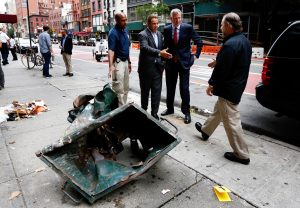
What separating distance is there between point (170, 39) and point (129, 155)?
2346 mm

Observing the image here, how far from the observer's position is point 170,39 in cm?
509

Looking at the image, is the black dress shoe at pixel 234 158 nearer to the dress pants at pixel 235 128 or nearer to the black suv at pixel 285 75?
the dress pants at pixel 235 128

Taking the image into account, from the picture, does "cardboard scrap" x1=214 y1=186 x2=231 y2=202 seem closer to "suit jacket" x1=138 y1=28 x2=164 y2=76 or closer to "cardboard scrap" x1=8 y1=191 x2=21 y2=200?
"cardboard scrap" x1=8 y1=191 x2=21 y2=200

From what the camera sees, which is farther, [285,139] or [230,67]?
[285,139]

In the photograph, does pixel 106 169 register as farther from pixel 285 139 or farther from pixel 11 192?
pixel 285 139

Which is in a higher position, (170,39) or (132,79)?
(170,39)

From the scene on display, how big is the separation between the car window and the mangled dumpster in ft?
7.81

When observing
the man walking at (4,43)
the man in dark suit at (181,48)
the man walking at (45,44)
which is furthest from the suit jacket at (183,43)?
the man walking at (4,43)

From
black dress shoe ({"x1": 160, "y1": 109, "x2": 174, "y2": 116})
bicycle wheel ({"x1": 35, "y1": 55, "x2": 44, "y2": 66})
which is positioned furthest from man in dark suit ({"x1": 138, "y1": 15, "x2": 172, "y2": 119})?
bicycle wheel ({"x1": 35, "y1": 55, "x2": 44, "y2": 66})

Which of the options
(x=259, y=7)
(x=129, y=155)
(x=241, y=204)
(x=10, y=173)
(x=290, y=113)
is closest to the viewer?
(x=241, y=204)

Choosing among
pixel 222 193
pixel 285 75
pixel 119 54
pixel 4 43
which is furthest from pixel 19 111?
pixel 4 43

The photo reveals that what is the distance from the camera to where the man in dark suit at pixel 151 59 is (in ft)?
16.1

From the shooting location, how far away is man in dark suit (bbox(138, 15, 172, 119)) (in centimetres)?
490

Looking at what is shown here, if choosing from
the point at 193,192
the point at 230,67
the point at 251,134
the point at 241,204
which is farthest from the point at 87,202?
the point at 251,134
